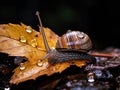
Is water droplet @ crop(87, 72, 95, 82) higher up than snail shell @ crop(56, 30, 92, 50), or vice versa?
snail shell @ crop(56, 30, 92, 50)

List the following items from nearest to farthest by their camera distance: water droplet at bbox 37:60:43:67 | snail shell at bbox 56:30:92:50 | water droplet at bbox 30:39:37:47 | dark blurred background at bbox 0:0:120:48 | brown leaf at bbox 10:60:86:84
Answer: brown leaf at bbox 10:60:86:84, water droplet at bbox 37:60:43:67, water droplet at bbox 30:39:37:47, snail shell at bbox 56:30:92:50, dark blurred background at bbox 0:0:120:48

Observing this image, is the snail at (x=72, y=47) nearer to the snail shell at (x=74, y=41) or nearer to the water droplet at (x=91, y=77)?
the snail shell at (x=74, y=41)

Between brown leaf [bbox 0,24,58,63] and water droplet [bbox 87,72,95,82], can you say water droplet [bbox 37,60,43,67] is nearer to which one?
brown leaf [bbox 0,24,58,63]

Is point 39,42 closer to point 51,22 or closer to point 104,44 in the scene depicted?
point 51,22

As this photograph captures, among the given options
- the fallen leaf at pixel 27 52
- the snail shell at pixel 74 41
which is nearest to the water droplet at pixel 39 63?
the fallen leaf at pixel 27 52

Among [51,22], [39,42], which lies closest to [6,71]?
[39,42]

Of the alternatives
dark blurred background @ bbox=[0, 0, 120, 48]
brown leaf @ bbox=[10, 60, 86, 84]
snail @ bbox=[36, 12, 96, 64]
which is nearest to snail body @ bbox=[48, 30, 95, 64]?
snail @ bbox=[36, 12, 96, 64]

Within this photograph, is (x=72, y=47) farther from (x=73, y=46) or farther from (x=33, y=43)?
(x=33, y=43)
